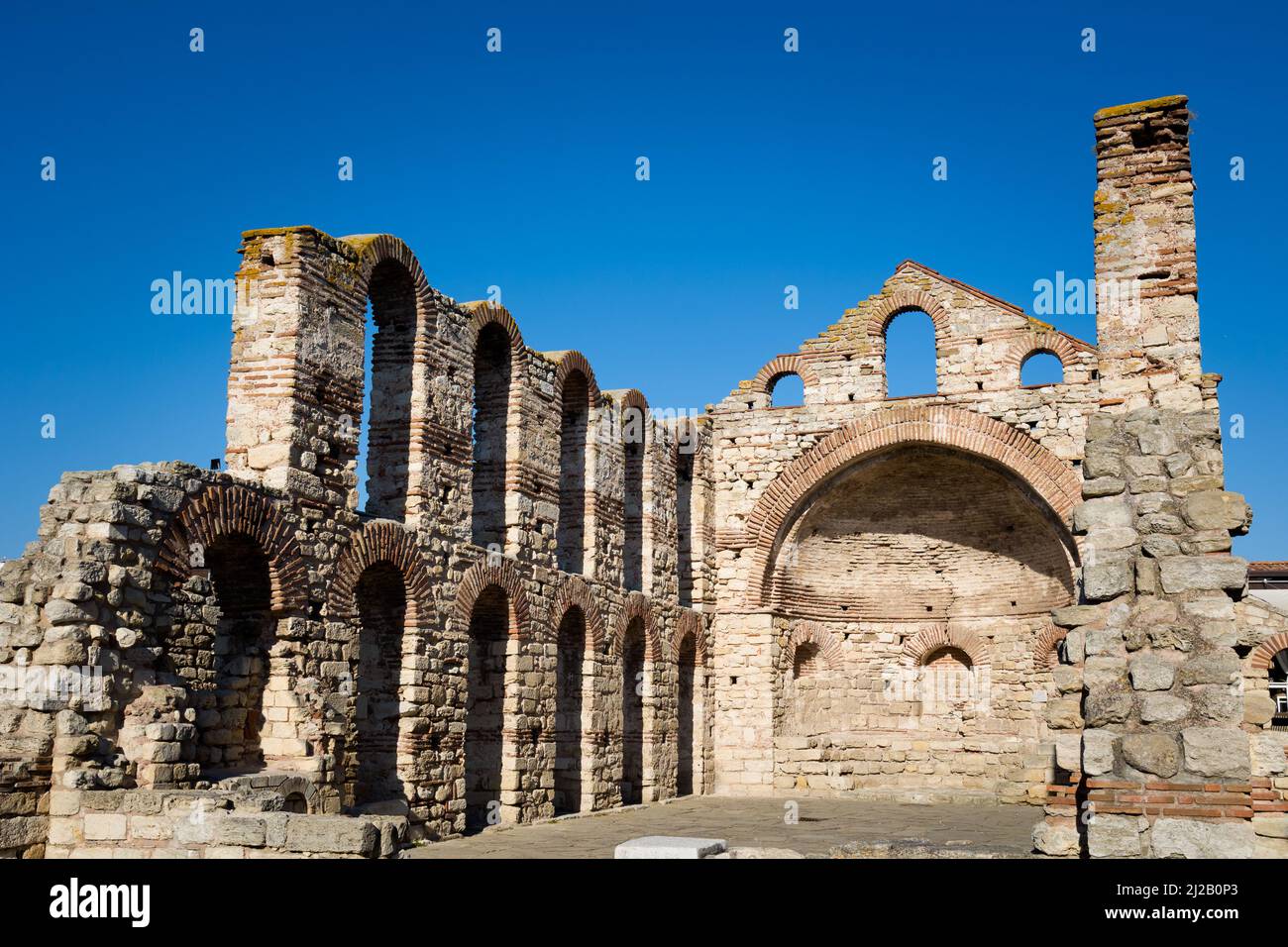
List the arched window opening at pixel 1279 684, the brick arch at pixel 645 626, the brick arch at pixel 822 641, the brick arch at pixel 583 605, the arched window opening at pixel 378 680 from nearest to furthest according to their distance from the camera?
1. the arched window opening at pixel 378 680
2. the brick arch at pixel 583 605
3. the brick arch at pixel 645 626
4. the brick arch at pixel 822 641
5. the arched window opening at pixel 1279 684

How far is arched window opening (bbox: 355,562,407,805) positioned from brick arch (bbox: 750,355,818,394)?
1014 centimetres

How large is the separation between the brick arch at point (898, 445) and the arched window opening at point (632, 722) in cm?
305

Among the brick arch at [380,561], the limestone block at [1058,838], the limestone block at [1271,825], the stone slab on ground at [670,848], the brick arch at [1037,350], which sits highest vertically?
the brick arch at [1037,350]

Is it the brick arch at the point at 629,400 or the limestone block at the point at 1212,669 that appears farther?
the brick arch at the point at 629,400

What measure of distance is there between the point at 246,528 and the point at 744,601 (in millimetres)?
11730

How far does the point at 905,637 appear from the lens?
21.6 metres

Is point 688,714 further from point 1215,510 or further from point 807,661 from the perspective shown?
point 1215,510

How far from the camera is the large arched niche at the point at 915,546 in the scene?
20531 millimetres

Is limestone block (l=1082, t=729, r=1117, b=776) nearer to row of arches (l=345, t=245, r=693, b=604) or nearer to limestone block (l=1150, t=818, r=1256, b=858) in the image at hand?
limestone block (l=1150, t=818, r=1256, b=858)

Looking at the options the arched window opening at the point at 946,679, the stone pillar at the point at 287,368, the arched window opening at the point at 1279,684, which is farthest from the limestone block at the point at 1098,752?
the arched window opening at the point at 1279,684

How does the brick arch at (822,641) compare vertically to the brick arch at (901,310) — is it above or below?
below

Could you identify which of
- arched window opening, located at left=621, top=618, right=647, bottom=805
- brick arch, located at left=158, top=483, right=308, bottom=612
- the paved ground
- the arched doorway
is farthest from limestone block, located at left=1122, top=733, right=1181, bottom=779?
the arched doorway

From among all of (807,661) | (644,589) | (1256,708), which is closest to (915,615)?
(807,661)

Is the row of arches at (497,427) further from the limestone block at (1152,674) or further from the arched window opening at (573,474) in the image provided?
the limestone block at (1152,674)
